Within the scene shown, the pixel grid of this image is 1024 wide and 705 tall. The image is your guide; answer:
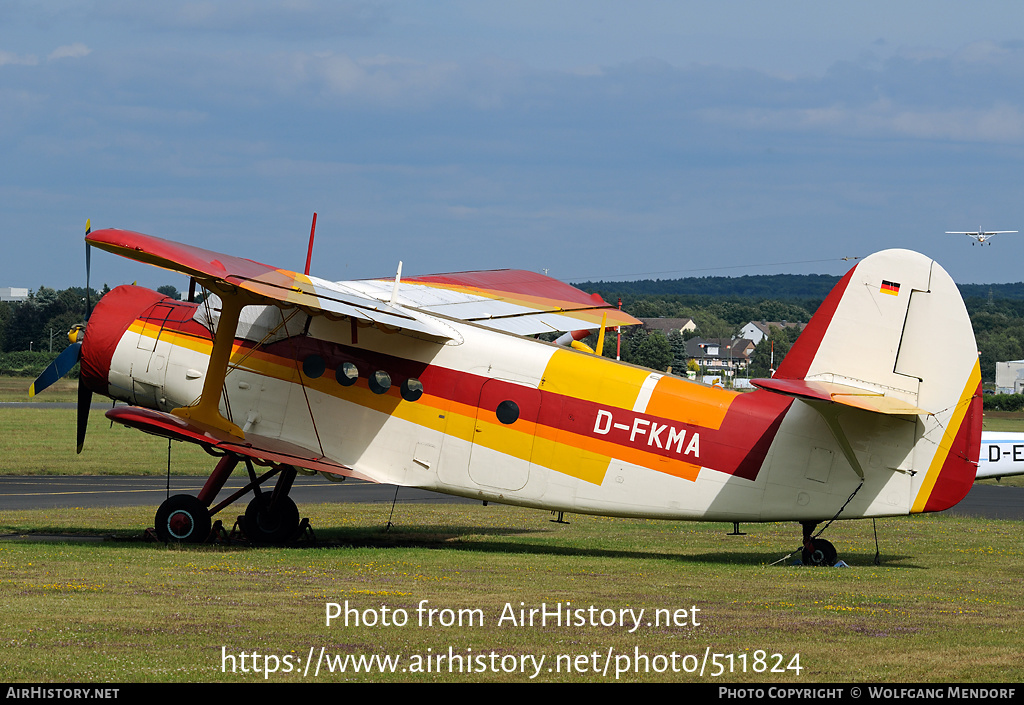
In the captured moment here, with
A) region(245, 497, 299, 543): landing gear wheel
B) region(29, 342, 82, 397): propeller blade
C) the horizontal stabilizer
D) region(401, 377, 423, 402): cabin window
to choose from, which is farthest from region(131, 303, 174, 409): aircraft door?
the horizontal stabilizer

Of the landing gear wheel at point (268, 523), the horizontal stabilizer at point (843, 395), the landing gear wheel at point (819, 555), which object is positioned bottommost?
the landing gear wheel at point (268, 523)

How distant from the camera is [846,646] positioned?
8602 mm

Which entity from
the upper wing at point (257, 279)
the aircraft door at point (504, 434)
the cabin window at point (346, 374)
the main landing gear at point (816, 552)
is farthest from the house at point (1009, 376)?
the upper wing at point (257, 279)

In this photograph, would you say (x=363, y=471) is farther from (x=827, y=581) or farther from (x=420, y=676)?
(x=420, y=676)

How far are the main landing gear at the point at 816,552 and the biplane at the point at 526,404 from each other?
0.03 m

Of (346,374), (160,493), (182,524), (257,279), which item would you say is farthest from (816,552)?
(160,493)

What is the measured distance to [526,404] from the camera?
14836mm

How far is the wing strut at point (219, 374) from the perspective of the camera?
47.5 ft

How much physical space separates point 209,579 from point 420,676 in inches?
203

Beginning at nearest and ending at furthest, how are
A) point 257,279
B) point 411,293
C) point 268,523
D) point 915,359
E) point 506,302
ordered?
point 257,279, point 915,359, point 268,523, point 411,293, point 506,302

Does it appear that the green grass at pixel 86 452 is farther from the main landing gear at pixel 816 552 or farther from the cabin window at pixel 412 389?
the main landing gear at pixel 816 552

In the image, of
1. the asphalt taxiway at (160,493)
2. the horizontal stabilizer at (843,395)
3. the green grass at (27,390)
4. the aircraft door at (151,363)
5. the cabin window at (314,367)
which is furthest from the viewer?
the green grass at (27,390)

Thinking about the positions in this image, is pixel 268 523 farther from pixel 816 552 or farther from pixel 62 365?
pixel 816 552

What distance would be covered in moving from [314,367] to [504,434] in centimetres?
278
